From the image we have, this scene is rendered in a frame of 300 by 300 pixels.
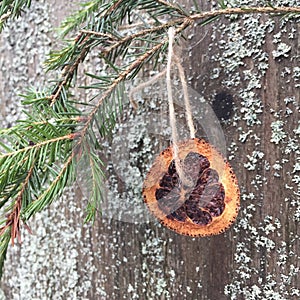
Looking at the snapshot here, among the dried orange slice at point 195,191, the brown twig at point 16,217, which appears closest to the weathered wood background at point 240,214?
the dried orange slice at point 195,191

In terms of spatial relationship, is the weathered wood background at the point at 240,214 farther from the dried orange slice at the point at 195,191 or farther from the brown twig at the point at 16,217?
the brown twig at the point at 16,217

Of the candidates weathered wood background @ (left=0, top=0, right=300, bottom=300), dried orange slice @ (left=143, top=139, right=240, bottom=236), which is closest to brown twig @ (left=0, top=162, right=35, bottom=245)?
dried orange slice @ (left=143, top=139, right=240, bottom=236)

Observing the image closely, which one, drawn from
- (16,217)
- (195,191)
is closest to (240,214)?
(195,191)

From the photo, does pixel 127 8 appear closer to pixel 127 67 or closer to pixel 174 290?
pixel 127 67

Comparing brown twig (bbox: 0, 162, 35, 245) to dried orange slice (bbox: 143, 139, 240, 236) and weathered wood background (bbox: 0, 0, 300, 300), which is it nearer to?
dried orange slice (bbox: 143, 139, 240, 236)

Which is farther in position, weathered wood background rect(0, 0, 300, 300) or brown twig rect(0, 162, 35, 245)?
weathered wood background rect(0, 0, 300, 300)

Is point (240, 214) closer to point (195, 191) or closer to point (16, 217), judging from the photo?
point (195, 191)
